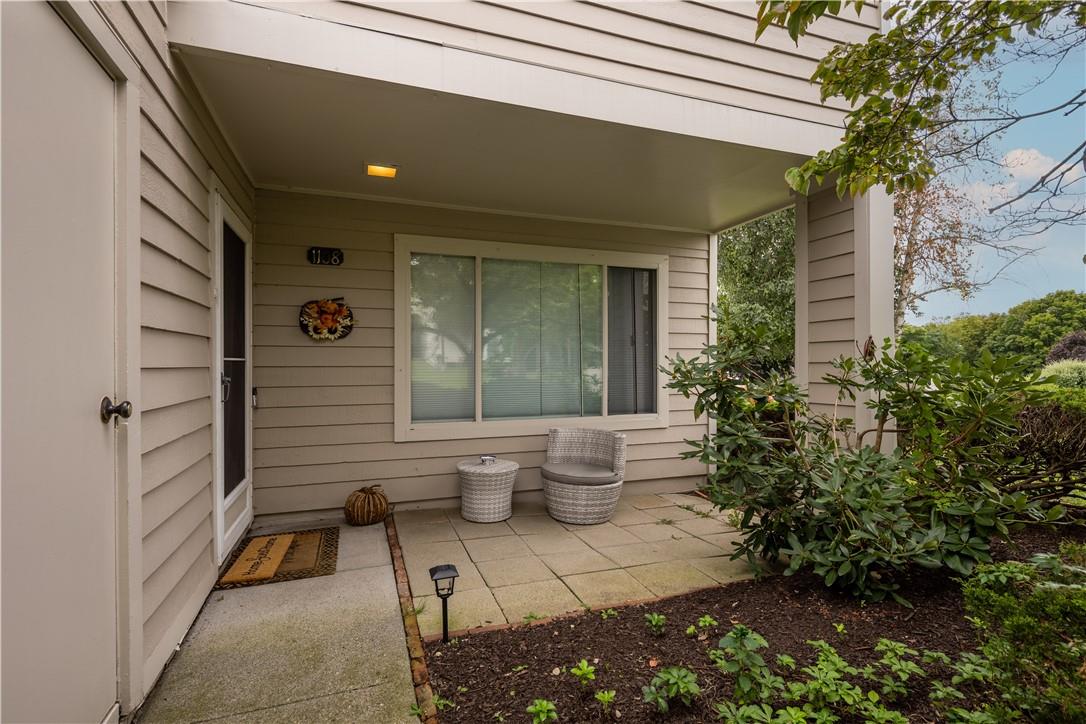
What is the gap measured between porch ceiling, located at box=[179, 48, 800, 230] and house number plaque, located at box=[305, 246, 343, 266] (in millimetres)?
458

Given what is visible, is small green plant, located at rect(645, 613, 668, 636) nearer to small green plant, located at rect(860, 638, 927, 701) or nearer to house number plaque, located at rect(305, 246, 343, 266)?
small green plant, located at rect(860, 638, 927, 701)

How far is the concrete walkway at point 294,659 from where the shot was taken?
170cm

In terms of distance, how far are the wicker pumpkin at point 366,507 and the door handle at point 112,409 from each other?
220 centimetres

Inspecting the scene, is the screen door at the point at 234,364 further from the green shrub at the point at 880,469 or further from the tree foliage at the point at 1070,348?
the tree foliage at the point at 1070,348

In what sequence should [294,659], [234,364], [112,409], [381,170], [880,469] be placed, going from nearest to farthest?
1. [112,409]
2. [294,659]
3. [880,469]
4. [234,364]
5. [381,170]

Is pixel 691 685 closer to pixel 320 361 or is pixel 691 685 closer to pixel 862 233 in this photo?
pixel 862 233

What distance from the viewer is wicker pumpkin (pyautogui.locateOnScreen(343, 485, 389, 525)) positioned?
3625 millimetres

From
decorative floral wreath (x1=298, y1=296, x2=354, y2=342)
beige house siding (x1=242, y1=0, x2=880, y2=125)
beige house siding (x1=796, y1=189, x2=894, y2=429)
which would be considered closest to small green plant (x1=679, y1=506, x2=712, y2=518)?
beige house siding (x1=796, y1=189, x2=894, y2=429)

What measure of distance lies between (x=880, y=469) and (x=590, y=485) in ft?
6.19

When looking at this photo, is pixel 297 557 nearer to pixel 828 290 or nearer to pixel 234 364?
pixel 234 364

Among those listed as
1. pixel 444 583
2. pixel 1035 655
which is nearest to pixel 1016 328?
pixel 1035 655

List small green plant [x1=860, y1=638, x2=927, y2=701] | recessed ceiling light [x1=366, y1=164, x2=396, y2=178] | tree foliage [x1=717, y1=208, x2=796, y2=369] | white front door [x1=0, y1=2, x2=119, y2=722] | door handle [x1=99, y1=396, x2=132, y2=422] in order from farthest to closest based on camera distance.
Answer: tree foliage [x1=717, y1=208, x2=796, y2=369] → recessed ceiling light [x1=366, y1=164, x2=396, y2=178] → small green plant [x1=860, y1=638, x2=927, y2=701] → door handle [x1=99, y1=396, x2=132, y2=422] → white front door [x1=0, y1=2, x2=119, y2=722]

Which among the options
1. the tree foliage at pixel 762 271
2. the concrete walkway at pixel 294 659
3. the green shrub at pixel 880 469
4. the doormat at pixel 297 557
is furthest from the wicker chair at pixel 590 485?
the tree foliage at pixel 762 271

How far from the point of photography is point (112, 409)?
1.55m
